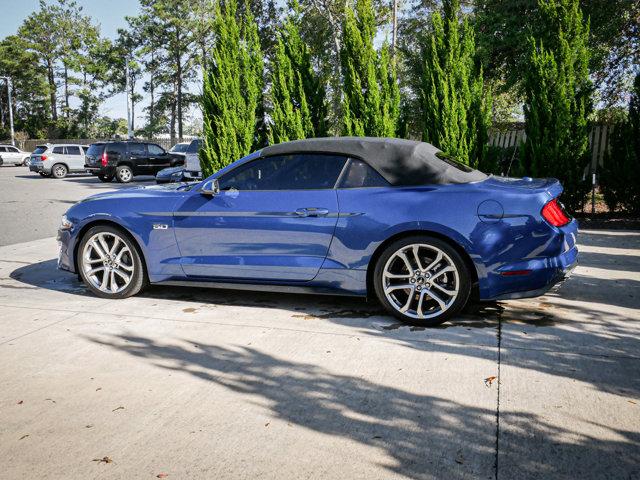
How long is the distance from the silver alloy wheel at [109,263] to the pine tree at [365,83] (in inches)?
231

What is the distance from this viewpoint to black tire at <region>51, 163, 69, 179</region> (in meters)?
28.5

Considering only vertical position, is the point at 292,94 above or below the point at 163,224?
above

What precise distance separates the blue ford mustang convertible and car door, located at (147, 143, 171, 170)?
21179 millimetres

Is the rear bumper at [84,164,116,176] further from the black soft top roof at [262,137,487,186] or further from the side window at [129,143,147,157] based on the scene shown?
the black soft top roof at [262,137,487,186]

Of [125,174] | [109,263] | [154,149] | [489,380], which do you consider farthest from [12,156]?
[489,380]

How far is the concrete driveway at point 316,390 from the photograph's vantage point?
271cm

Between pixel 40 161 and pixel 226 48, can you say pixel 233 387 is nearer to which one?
pixel 226 48

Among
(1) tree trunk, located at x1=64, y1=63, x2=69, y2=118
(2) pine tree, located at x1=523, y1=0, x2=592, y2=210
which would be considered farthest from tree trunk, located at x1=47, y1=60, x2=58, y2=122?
(2) pine tree, located at x1=523, y1=0, x2=592, y2=210

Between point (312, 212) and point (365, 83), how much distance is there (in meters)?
6.54

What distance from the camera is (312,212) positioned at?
493 centimetres

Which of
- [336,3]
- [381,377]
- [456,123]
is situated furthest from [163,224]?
[336,3]

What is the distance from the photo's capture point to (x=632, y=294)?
5.61 metres

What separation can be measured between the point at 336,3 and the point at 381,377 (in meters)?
35.1

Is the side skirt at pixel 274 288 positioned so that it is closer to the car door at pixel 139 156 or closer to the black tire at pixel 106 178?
the black tire at pixel 106 178
